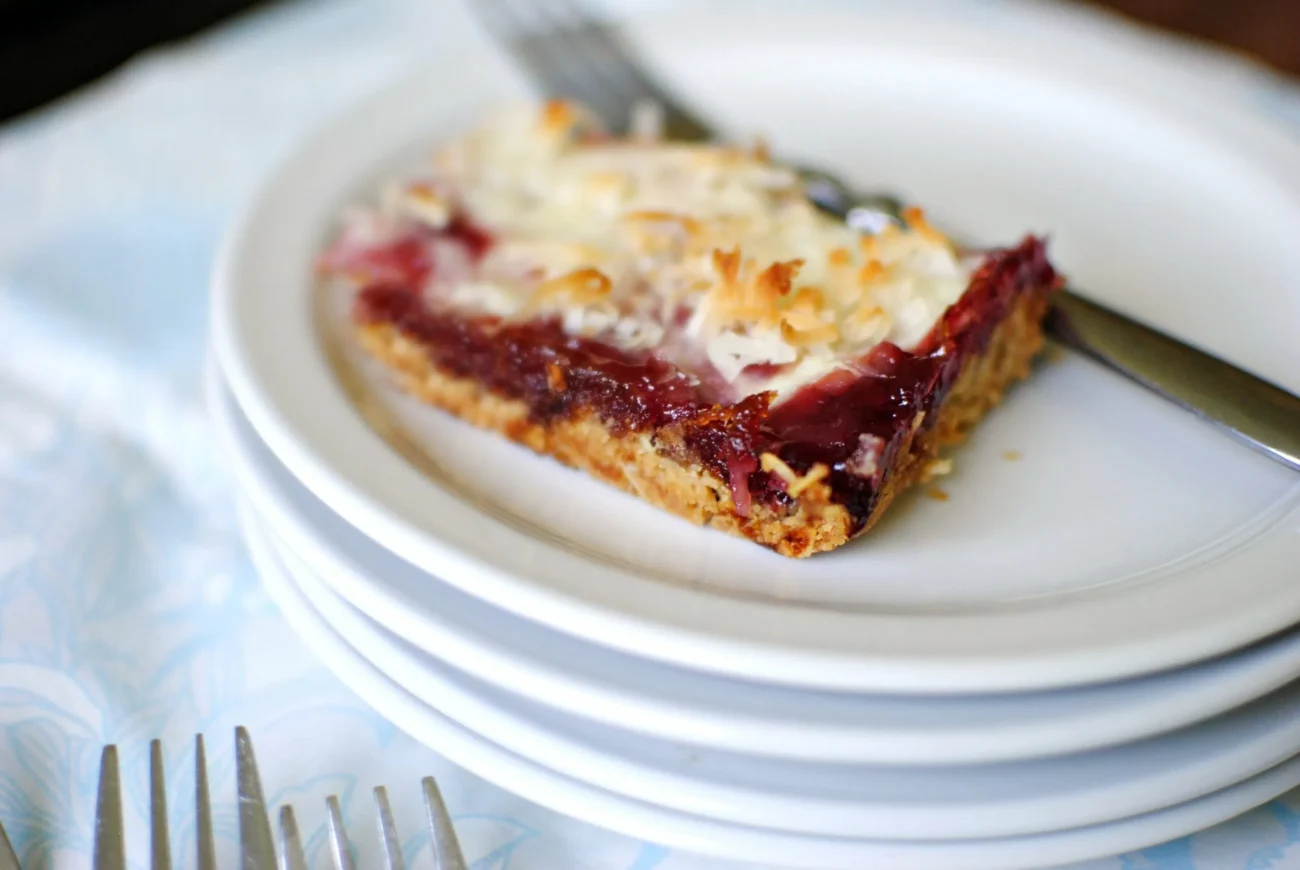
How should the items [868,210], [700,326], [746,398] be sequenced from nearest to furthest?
[746,398] → [700,326] → [868,210]

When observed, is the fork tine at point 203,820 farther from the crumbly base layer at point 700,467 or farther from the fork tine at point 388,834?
the crumbly base layer at point 700,467

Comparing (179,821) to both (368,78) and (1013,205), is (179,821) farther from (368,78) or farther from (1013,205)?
(368,78)

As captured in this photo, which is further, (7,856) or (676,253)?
(676,253)

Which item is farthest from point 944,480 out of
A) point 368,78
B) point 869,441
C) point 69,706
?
point 368,78

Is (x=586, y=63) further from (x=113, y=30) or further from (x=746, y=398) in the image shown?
(x=113, y=30)

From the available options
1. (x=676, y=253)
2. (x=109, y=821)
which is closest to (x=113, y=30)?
(x=676, y=253)

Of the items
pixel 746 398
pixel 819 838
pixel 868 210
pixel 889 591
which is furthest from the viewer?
pixel 868 210
